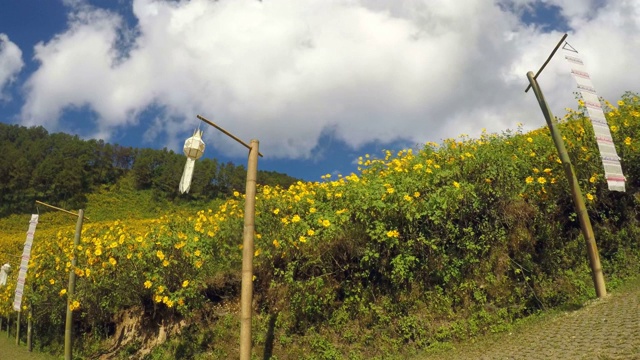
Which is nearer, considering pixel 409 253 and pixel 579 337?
pixel 579 337

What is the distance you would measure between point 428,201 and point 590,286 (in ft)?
9.75

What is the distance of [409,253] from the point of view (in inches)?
306

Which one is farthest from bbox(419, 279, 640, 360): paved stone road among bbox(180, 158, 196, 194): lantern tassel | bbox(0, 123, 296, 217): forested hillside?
bbox(0, 123, 296, 217): forested hillside

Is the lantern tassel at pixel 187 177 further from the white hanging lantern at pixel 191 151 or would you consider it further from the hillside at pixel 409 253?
the hillside at pixel 409 253

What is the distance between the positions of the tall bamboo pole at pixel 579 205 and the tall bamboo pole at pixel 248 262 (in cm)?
466

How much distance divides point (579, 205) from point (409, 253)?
280 cm

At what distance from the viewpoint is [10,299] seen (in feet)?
52.6

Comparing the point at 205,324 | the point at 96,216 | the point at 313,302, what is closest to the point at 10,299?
the point at 205,324

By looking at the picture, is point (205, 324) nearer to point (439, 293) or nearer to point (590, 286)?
point (439, 293)

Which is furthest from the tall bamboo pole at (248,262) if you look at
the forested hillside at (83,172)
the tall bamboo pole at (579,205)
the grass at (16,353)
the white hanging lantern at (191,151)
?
the forested hillside at (83,172)

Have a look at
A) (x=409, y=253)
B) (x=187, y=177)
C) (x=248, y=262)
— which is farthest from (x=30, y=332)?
(x=409, y=253)

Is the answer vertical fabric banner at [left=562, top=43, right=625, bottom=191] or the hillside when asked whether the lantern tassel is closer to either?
the hillside

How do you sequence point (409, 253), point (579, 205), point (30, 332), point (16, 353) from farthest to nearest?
point (16, 353), point (30, 332), point (409, 253), point (579, 205)

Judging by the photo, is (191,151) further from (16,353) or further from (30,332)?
(16,353)
